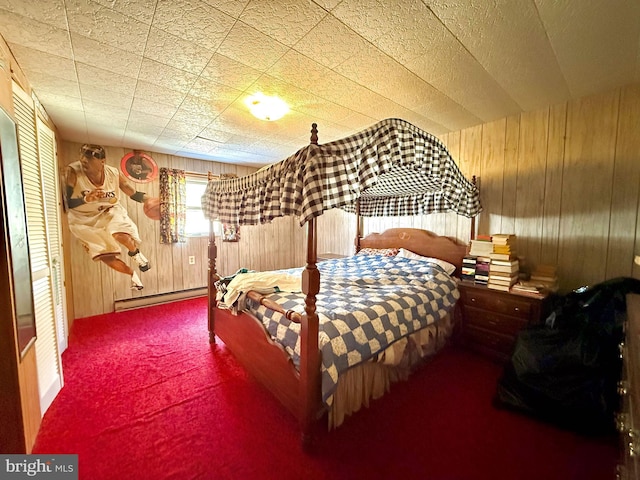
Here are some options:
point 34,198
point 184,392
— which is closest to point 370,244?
point 184,392

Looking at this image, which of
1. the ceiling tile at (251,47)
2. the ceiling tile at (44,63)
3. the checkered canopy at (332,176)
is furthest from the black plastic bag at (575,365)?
the ceiling tile at (44,63)

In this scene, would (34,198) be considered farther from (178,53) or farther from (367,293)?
(367,293)

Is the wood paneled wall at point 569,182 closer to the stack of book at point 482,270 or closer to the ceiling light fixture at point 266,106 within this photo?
the stack of book at point 482,270

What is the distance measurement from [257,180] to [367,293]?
4.05ft

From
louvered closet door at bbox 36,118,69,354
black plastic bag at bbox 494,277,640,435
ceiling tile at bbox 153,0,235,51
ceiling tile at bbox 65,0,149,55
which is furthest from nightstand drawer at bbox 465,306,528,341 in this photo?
louvered closet door at bbox 36,118,69,354

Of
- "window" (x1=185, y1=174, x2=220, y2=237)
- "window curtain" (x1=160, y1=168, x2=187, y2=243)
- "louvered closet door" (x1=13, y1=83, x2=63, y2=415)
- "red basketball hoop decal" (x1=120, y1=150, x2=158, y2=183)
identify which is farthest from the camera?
"window" (x1=185, y1=174, x2=220, y2=237)

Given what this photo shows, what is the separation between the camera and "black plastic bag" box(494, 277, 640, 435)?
1471mm

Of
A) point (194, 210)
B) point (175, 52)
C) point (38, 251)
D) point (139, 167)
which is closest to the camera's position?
point (175, 52)

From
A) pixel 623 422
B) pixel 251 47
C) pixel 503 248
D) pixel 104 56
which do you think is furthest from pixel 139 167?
pixel 623 422

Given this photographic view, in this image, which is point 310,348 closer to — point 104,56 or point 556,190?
point 104,56

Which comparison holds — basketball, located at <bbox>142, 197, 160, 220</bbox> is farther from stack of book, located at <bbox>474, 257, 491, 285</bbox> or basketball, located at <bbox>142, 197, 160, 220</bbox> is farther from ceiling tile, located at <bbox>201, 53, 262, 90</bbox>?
stack of book, located at <bbox>474, 257, 491, 285</bbox>

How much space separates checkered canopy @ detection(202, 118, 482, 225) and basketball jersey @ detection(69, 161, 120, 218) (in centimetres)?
127

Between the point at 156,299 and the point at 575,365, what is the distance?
15.0ft

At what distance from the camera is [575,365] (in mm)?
1522
